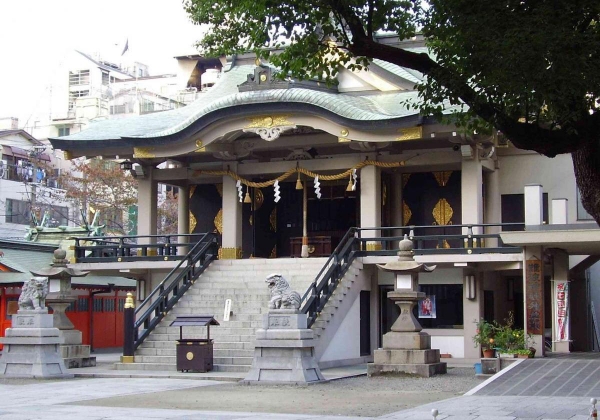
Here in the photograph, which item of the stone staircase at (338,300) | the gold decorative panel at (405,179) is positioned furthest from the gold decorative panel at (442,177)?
the stone staircase at (338,300)

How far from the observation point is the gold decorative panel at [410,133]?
90.7ft

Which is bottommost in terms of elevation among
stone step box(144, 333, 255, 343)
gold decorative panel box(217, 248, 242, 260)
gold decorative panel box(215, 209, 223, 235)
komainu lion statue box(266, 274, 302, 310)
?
stone step box(144, 333, 255, 343)

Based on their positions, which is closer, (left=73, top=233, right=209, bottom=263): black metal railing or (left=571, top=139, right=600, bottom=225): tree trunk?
(left=571, top=139, right=600, bottom=225): tree trunk

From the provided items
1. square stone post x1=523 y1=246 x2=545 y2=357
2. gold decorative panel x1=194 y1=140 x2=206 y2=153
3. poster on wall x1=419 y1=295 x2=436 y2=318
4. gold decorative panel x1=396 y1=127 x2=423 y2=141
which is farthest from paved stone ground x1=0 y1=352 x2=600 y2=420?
gold decorative panel x1=194 y1=140 x2=206 y2=153

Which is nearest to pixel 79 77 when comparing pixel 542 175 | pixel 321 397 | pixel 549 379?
pixel 542 175

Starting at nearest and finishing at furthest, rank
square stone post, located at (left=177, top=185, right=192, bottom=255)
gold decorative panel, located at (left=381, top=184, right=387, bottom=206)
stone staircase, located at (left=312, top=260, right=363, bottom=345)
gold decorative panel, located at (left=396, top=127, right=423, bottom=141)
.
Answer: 1. stone staircase, located at (left=312, top=260, right=363, bottom=345)
2. gold decorative panel, located at (left=396, top=127, right=423, bottom=141)
3. gold decorative panel, located at (left=381, top=184, right=387, bottom=206)
4. square stone post, located at (left=177, top=185, right=192, bottom=255)

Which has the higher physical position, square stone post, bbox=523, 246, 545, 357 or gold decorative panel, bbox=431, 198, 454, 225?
gold decorative panel, bbox=431, 198, 454, 225

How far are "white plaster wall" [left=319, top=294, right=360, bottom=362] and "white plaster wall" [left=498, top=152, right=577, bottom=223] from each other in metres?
7.25

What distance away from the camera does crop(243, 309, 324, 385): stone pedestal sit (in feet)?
67.5

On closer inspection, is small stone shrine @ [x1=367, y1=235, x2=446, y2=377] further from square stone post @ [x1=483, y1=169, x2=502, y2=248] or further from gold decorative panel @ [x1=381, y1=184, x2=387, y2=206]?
square stone post @ [x1=483, y1=169, x2=502, y2=248]

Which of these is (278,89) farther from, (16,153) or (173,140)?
(16,153)

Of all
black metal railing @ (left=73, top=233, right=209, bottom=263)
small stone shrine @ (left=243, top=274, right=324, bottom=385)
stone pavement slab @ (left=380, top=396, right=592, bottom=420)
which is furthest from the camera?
black metal railing @ (left=73, top=233, right=209, bottom=263)

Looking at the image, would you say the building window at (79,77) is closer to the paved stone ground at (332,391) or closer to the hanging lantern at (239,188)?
the hanging lantern at (239,188)

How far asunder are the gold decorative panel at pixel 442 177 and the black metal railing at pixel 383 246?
1.46 metres
